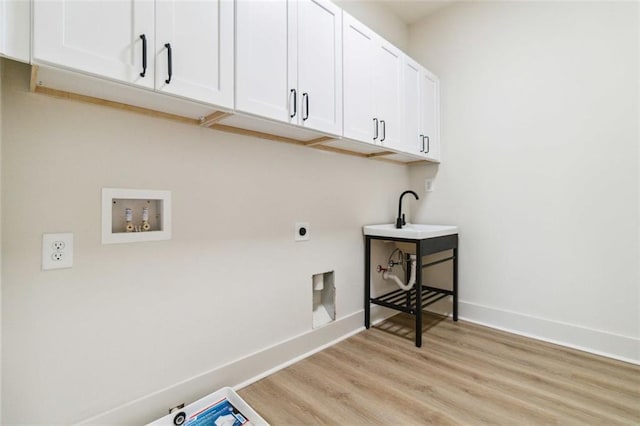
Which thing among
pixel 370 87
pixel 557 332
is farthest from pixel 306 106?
pixel 557 332

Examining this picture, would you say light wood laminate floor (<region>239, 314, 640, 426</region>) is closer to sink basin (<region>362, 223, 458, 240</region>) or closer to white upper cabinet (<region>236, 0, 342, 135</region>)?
sink basin (<region>362, 223, 458, 240</region>)

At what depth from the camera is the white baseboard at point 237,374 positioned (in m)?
1.23

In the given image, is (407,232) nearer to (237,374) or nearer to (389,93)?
(389,93)

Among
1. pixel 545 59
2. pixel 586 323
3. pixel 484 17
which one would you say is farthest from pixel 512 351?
pixel 484 17

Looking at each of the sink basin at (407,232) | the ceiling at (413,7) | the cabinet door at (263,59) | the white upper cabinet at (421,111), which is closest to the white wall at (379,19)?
the ceiling at (413,7)

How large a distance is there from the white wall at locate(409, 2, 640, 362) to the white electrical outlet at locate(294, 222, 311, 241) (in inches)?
53.7

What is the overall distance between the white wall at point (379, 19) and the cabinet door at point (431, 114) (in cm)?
52

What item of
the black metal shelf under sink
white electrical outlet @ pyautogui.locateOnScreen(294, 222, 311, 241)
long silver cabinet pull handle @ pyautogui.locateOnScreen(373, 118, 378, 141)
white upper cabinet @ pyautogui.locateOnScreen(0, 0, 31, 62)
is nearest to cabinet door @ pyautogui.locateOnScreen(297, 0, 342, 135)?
long silver cabinet pull handle @ pyautogui.locateOnScreen(373, 118, 378, 141)

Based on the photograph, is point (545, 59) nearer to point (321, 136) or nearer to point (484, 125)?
point (484, 125)

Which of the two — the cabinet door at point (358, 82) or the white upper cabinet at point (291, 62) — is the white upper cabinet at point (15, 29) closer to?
the white upper cabinet at point (291, 62)

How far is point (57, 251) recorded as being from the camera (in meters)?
1.08

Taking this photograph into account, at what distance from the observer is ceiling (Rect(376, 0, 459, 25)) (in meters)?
2.53

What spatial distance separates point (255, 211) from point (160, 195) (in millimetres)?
488

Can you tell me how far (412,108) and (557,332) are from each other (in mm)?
1886
